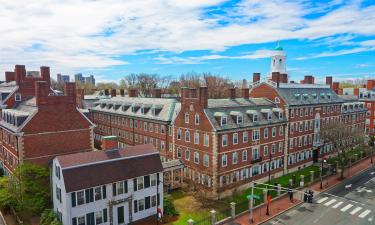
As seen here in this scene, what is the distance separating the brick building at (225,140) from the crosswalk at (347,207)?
30.2 feet

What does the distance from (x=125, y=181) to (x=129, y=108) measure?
30089mm

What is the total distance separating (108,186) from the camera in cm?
2864

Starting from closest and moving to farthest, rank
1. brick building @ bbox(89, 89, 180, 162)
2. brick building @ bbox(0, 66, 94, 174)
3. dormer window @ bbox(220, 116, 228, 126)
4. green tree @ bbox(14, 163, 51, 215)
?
green tree @ bbox(14, 163, 51, 215)
brick building @ bbox(0, 66, 94, 174)
dormer window @ bbox(220, 116, 228, 126)
brick building @ bbox(89, 89, 180, 162)

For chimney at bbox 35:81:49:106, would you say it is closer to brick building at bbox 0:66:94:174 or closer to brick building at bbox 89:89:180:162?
brick building at bbox 0:66:94:174

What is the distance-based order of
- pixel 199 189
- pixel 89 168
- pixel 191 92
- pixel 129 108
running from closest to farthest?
pixel 89 168, pixel 199 189, pixel 191 92, pixel 129 108

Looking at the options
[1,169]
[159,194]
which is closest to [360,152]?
[159,194]

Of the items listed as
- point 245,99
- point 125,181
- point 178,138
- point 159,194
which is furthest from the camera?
point 245,99

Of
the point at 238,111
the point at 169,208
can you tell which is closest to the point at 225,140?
the point at 238,111

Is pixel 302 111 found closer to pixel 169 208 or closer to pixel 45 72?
pixel 169 208

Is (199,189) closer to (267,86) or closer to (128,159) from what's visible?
(128,159)

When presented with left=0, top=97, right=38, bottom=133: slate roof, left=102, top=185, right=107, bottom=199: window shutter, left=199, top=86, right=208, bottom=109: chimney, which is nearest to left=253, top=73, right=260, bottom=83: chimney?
left=199, top=86, right=208, bottom=109: chimney

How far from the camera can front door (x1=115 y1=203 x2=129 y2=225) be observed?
2958 cm

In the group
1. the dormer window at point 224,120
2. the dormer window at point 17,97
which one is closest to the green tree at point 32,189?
the dormer window at point 17,97

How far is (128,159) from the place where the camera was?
30.8 m
